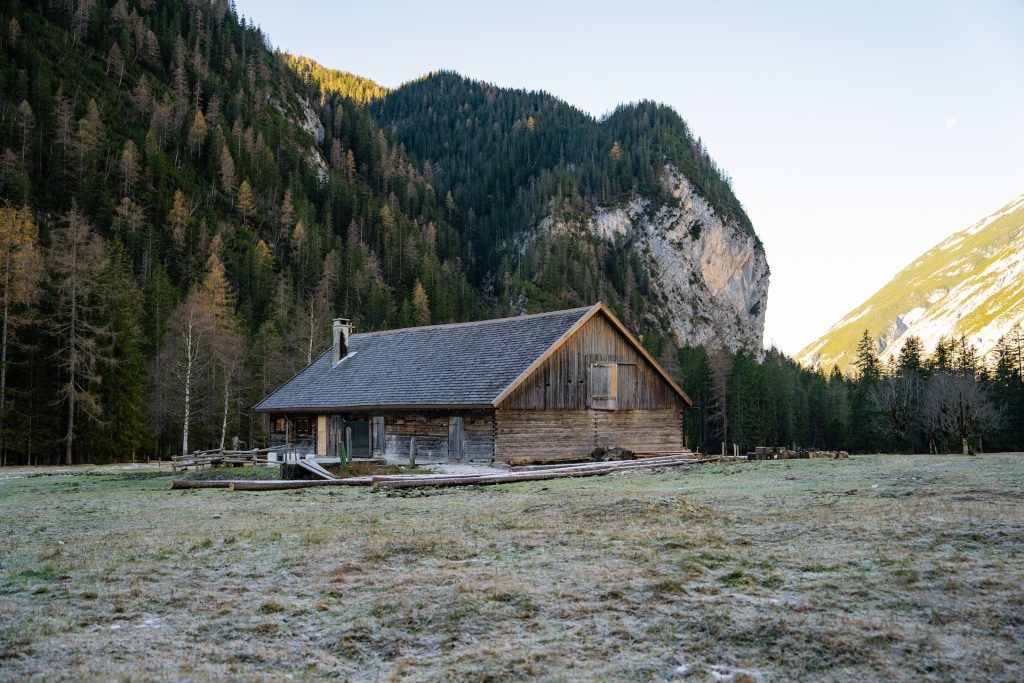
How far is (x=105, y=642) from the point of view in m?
7.17

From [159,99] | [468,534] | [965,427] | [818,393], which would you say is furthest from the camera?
[159,99]

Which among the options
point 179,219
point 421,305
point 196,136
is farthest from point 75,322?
point 196,136

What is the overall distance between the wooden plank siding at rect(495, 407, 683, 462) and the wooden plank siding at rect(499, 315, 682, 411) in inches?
17.5

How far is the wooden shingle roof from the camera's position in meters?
32.8

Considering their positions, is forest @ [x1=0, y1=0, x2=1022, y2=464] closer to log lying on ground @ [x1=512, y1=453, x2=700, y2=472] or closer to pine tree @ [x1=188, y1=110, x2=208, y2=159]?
pine tree @ [x1=188, y1=110, x2=208, y2=159]

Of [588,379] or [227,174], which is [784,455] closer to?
[588,379]

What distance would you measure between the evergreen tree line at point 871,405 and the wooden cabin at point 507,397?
33565 mm

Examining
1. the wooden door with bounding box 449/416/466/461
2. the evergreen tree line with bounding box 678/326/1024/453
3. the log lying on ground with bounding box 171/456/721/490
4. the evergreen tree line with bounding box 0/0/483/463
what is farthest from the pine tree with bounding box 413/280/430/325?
the log lying on ground with bounding box 171/456/721/490

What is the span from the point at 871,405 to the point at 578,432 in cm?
5649

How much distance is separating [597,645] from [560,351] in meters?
26.7

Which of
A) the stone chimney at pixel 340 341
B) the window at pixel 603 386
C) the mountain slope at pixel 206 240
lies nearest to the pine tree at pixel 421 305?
the mountain slope at pixel 206 240

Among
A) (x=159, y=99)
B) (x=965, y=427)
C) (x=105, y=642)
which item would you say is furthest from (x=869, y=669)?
(x=159, y=99)

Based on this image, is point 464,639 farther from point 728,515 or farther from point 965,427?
point 965,427

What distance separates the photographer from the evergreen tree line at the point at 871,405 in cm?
6975
